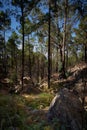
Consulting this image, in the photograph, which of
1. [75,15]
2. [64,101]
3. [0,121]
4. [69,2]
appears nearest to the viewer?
[0,121]

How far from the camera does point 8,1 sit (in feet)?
51.6

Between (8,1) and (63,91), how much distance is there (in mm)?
11461

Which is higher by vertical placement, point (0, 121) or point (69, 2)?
point (69, 2)

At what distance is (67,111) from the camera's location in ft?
19.8

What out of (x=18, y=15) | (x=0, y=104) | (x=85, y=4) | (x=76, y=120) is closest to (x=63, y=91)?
(x=76, y=120)

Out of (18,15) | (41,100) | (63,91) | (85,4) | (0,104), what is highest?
(85,4)

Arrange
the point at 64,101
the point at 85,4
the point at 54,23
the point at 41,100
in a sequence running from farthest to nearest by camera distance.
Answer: the point at 54,23, the point at 85,4, the point at 41,100, the point at 64,101

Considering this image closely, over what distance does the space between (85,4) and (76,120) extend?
13.5 m

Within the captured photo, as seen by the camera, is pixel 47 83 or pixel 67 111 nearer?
pixel 67 111

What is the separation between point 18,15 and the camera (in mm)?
16047

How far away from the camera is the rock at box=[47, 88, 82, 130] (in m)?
5.78

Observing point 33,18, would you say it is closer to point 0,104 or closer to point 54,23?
point 54,23

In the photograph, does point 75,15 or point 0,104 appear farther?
point 75,15

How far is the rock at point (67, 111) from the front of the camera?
578 cm
